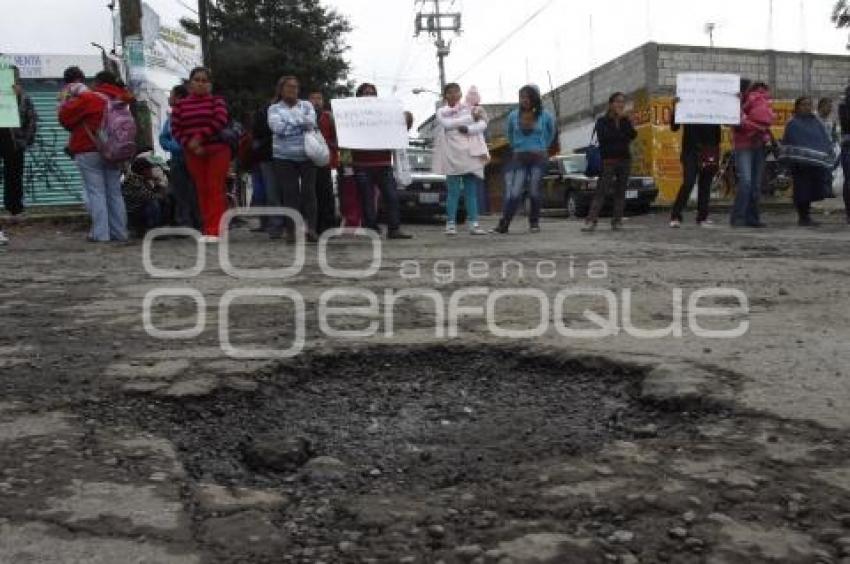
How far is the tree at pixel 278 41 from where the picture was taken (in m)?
32.6

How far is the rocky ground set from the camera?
5.70 feet

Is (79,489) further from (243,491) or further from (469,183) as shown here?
(469,183)

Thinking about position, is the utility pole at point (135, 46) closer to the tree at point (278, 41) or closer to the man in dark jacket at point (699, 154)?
the man in dark jacket at point (699, 154)

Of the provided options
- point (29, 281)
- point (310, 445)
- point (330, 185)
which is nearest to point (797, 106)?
point (330, 185)

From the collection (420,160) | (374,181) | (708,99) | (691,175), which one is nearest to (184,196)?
(374,181)

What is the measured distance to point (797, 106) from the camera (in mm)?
9758

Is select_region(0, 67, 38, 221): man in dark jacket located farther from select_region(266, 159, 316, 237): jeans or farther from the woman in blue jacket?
the woman in blue jacket

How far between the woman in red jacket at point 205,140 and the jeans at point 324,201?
1041 millimetres

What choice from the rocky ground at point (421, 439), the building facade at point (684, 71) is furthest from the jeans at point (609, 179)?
the building facade at point (684, 71)

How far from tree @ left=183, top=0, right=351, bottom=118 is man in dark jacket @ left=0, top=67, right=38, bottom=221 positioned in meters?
24.0

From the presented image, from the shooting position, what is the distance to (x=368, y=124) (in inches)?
324

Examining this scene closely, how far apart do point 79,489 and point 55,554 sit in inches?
12.4

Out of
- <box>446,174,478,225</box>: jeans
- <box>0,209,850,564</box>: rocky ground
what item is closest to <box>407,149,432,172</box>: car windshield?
<box>446,174,478,225</box>: jeans

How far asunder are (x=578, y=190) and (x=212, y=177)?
38.5 ft
